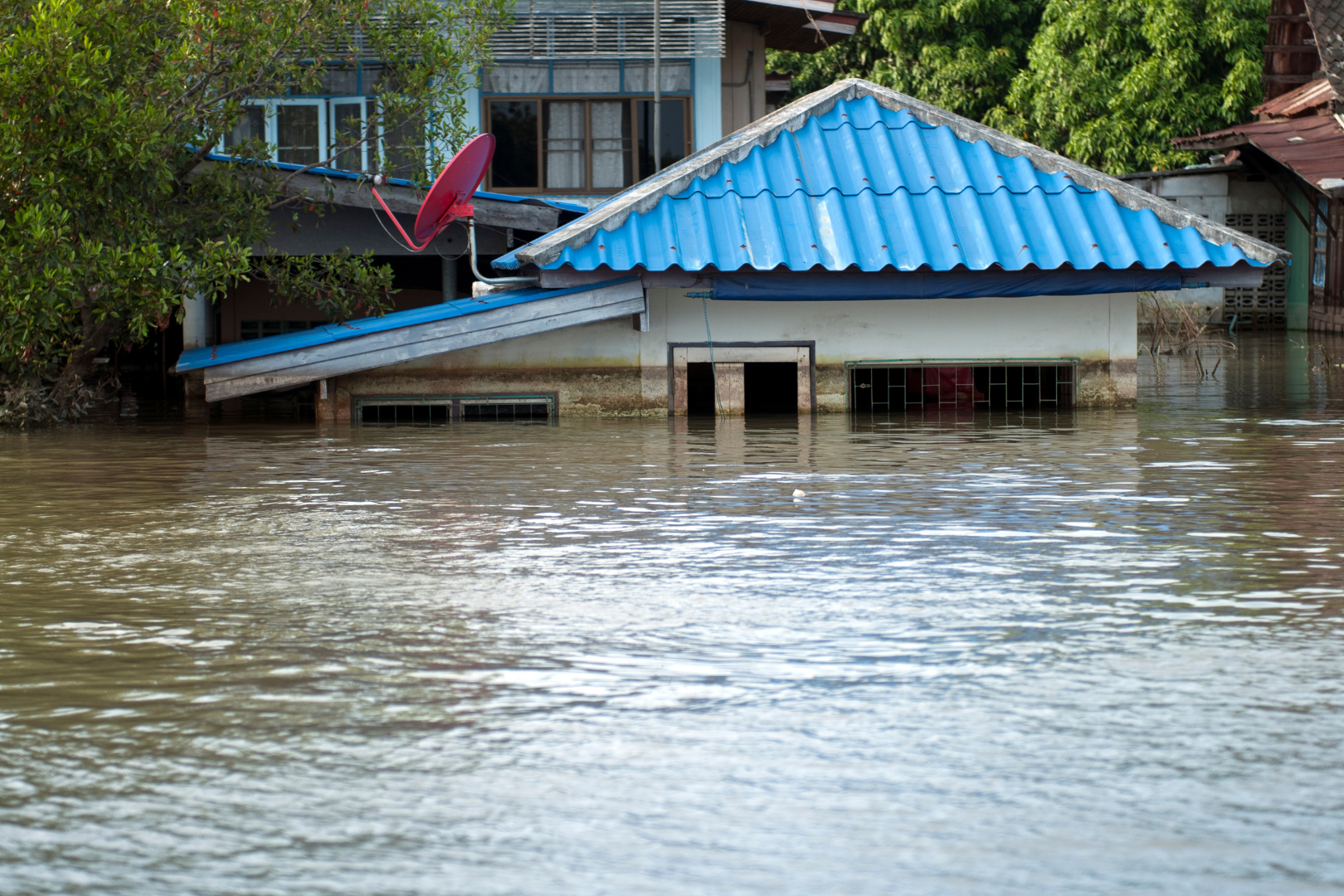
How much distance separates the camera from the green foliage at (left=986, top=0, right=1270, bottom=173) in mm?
32469

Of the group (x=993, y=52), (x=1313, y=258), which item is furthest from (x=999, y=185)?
(x=993, y=52)

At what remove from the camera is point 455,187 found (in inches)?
585

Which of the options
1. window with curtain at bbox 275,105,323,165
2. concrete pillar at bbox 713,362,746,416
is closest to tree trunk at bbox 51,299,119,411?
concrete pillar at bbox 713,362,746,416

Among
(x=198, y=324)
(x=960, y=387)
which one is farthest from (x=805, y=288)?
(x=198, y=324)

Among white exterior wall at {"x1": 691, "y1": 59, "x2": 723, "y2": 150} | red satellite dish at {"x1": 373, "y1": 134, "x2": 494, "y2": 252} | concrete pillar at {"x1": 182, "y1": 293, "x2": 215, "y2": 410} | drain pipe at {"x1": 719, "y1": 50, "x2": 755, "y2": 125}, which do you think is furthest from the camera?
drain pipe at {"x1": 719, "y1": 50, "x2": 755, "y2": 125}

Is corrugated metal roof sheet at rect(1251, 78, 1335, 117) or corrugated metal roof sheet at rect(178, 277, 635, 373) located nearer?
corrugated metal roof sheet at rect(178, 277, 635, 373)

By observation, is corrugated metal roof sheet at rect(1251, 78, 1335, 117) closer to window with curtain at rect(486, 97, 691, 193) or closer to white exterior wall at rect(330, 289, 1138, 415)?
window with curtain at rect(486, 97, 691, 193)

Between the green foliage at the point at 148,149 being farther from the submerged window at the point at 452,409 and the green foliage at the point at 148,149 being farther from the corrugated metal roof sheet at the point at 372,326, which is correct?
the submerged window at the point at 452,409

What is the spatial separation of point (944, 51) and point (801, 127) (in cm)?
2086

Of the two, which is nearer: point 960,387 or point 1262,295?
point 960,387

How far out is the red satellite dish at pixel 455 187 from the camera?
14.6m

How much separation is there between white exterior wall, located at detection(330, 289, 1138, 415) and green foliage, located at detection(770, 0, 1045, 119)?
20615 mm

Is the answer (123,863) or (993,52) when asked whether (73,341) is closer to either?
(123,863)

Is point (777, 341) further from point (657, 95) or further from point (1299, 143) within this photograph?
point (1299, 143)
